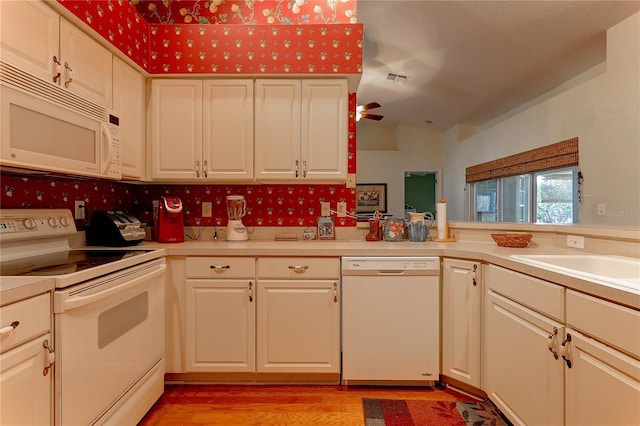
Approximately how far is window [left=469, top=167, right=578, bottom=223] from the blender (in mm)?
2695

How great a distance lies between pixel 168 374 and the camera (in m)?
2.05

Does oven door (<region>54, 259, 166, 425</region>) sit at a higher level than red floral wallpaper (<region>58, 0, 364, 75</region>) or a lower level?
lower

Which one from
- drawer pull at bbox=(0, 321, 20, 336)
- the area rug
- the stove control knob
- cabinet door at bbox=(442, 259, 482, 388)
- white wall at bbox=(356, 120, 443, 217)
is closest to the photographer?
drawer pull at bbox=(0, 321, 20, 336)

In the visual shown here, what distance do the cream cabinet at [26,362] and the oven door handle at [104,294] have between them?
0.06 m

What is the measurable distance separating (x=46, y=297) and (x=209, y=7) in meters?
2.47

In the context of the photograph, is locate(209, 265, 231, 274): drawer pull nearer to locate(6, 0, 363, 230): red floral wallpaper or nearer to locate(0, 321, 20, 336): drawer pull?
locate(6, 0, 363, 230): red floral wallpaper

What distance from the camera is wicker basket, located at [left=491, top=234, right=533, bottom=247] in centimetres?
198

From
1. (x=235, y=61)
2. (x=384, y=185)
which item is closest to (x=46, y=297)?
(x=235, y=61)

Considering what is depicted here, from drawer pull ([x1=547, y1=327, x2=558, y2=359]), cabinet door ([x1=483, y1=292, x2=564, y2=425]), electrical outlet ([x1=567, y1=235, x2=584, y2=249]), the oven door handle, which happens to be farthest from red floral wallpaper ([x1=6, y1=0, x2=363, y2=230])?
drawer pull ([x1=547, y1=327, x2=558, y2=359])

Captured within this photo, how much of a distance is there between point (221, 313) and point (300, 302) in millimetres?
500

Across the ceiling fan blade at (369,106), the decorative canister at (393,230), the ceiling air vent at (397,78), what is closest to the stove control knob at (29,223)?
the decorative canister at (393,230)

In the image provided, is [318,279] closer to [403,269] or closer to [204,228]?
[403,269]

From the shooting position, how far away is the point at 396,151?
Answer: 18.1 ft

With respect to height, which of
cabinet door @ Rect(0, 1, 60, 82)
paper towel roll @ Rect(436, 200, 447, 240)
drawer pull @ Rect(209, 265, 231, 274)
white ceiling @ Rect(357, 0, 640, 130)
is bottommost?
drawer pull @ Rect(209, 265, 231, 274)
